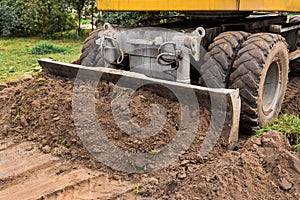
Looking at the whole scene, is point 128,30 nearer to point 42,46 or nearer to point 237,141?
point 237,141

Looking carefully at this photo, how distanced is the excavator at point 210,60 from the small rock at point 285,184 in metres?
0.81

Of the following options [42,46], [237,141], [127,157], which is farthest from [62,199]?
[42,46]

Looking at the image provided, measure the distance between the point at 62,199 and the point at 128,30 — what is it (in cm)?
253

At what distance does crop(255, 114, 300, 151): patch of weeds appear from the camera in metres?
4.62

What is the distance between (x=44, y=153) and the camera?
15.2ft

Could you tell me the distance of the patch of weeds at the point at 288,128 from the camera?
15.2ft

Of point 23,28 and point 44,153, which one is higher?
point 23,28

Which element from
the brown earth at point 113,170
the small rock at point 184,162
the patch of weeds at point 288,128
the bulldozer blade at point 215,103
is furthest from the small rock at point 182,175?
the patch of weeds at point 288,128

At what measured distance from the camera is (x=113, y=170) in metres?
4.21

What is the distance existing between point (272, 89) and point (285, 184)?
87.0 inches

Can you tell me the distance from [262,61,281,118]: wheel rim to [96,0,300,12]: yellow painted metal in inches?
32.1

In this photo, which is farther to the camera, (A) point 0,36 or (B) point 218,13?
(A) point 0,36

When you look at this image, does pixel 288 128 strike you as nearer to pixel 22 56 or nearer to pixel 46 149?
pixel 46 149

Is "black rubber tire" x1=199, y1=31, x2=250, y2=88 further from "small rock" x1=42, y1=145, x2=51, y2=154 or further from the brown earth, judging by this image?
"small rock" x1=42, y1=145, x2=51, y2=154
